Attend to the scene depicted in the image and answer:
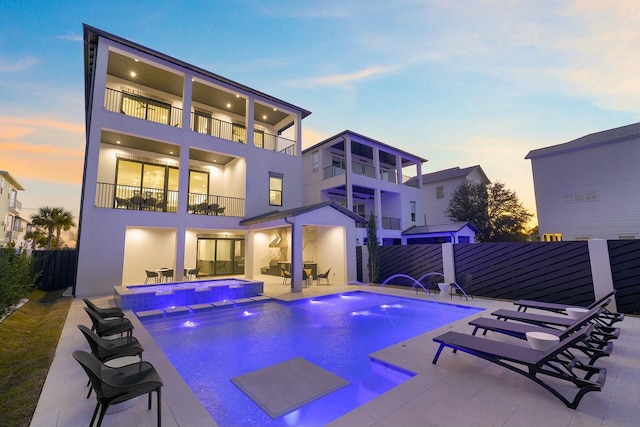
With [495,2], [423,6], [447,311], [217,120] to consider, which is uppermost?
[423,6]

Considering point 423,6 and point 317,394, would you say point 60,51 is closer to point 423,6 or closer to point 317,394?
point 423,6

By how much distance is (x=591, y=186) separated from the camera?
20000mm

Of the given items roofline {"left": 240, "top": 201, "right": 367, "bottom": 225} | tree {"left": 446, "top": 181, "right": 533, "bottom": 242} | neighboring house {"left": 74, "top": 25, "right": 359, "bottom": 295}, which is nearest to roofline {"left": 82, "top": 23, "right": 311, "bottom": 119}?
neighboring house {"left": 74, "top": 25, "right": 359, "bottom": 295}

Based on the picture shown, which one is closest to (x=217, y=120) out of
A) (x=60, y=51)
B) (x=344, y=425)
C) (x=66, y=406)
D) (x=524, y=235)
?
(x=60, y=51)

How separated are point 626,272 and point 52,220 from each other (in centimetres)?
3503

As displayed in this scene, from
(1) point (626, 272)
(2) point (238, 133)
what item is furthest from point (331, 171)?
(1) point (626, 272)

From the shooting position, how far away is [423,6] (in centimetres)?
1120

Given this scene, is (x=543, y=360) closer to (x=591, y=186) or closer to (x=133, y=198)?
(x=133, y=198)

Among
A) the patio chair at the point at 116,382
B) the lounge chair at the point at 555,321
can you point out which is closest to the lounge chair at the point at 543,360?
the lounge chair at the point at 555,321

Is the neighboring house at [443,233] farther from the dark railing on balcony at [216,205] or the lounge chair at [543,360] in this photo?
the lounge chair at [543,360]

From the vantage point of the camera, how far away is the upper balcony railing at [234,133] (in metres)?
Answer: 16.4

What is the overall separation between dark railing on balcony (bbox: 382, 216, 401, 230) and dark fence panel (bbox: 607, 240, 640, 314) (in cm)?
1465

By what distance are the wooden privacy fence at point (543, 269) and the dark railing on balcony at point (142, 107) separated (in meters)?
15.0

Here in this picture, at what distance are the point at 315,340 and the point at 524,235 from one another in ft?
83.3
